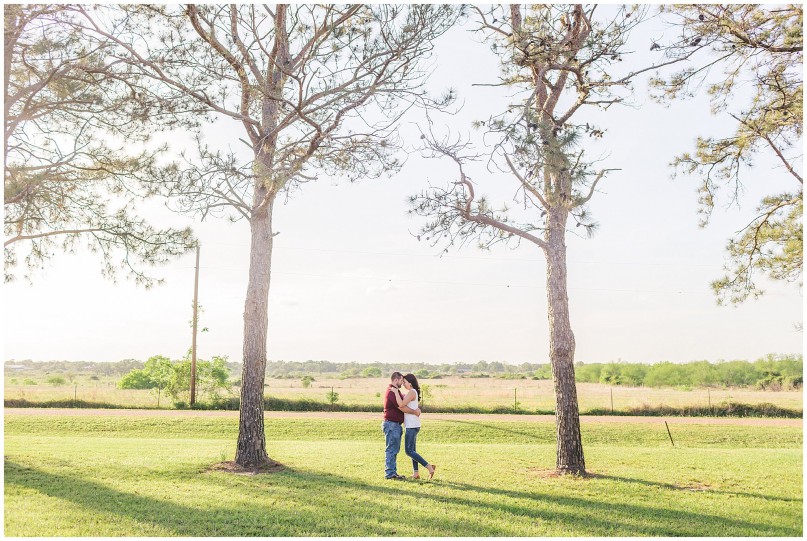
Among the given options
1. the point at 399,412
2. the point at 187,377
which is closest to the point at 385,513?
the point at 399,412

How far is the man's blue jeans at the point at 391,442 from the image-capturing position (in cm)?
974

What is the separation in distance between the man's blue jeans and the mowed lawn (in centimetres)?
21

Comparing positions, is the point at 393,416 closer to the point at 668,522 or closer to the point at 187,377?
the point at 668,522

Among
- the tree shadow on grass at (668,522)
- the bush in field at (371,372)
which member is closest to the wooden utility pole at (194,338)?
the tree shadow on grass at (668,522)

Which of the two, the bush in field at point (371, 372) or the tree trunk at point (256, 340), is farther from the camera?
the bush in field at point (371, 372)

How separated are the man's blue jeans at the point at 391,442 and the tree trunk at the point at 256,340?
2376 millimetres

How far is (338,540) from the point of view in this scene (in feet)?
21.9

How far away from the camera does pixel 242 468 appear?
35.3 feet

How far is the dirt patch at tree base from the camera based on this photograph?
1061cm

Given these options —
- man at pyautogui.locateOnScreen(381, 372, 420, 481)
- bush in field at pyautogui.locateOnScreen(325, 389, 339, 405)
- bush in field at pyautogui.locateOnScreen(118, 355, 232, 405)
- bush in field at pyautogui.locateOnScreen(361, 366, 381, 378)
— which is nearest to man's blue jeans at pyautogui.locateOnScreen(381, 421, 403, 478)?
man at pyautogui.locateOnScreen(381, 372, 420, 481)

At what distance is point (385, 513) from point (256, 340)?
455cm

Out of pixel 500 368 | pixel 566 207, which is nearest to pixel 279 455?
pixel 566 207

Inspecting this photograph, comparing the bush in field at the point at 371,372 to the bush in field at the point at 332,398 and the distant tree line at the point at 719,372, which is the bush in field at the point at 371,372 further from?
the bush in field at the point at 332,398

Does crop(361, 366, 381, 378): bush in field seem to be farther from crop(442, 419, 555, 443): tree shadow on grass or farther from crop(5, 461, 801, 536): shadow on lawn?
crop(5, 461, 801, 536): shadow on lawn
